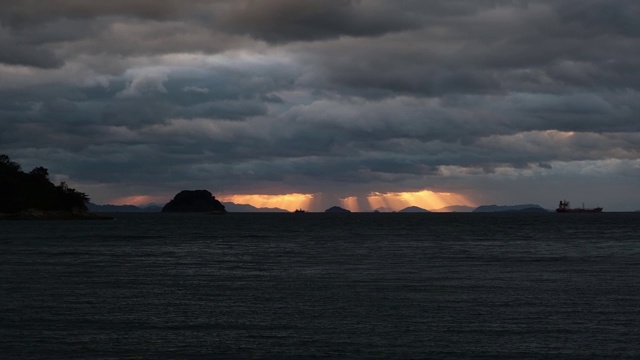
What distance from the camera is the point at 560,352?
115 ft

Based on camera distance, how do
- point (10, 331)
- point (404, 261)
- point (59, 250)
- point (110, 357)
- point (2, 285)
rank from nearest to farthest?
point (110, 357), point (10, 331), point (2, 285), point (404, 261), point (59, 250)

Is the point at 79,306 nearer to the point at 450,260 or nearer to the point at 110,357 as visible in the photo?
the point at 110,357

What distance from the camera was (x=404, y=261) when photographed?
8906 cm

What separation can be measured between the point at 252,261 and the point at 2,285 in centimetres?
3526

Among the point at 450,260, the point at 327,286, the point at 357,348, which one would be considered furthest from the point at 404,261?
the point at 357,348

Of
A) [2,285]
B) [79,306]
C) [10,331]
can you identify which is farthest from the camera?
[2,285]

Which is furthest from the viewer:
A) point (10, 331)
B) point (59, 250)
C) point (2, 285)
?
point (59, 250)

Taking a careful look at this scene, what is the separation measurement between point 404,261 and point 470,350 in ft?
177

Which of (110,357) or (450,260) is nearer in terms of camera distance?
(110,357)

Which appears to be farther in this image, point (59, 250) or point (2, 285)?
point (59, 250)

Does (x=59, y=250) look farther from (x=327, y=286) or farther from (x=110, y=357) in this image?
(x=110, y=357)

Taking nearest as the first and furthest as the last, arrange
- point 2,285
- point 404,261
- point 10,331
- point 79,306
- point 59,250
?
point 10,331, point 79,306, point 2,285, point 404,261, point 59,250

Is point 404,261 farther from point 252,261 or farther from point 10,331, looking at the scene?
point 10,331

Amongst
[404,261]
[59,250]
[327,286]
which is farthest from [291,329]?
[59,250]
